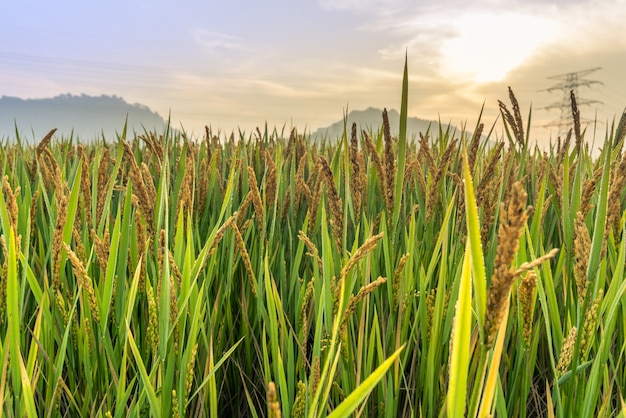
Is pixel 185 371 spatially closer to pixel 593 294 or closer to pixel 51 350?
pixel 51 350

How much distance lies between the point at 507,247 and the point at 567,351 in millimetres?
635

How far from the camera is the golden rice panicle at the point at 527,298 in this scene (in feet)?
2.11

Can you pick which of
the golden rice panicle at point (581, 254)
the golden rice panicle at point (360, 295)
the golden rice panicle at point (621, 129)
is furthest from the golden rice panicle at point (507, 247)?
the golden rice panicle at point (621, 129)

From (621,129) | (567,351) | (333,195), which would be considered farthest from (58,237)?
(621,129)

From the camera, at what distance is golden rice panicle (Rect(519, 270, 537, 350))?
0.64 m

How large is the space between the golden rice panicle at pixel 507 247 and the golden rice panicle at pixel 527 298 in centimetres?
14

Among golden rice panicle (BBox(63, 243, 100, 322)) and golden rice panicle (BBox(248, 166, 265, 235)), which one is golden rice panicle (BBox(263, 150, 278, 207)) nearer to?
golden rice panicle (BBox(248, 166, 265, 235))

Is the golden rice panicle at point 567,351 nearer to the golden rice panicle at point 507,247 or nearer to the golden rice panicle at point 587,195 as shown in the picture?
the golden rice panicle at point 587,195

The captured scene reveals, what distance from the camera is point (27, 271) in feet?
3.91

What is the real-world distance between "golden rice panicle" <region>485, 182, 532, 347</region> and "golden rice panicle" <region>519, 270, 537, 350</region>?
0.14m

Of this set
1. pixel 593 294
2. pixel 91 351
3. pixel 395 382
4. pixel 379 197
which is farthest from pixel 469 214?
pixel 379 197

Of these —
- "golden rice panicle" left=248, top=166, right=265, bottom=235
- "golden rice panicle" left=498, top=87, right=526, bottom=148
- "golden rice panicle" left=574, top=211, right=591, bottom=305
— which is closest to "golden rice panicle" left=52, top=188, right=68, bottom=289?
"golden rice panicle" left=248, top=166, right=265, bottom=235

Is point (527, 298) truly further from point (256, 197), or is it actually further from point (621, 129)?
point (621, 129)

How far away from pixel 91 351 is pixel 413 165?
1.12 meters
